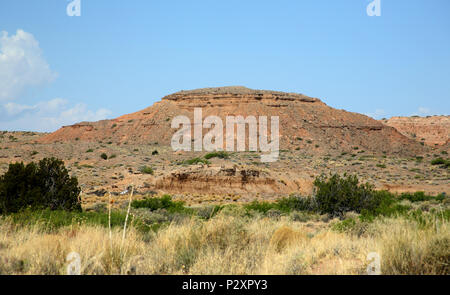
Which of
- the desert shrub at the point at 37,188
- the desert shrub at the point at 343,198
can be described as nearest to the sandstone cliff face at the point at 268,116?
the desert shrub at the point at 343,198

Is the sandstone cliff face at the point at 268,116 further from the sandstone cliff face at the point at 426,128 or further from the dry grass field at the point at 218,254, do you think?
the dry grass field at the point at 218,254

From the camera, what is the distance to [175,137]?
63.7 m

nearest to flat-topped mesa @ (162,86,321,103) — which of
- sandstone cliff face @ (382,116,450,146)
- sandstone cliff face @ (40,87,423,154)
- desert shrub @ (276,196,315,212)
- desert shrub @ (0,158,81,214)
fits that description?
sandstone cliff face @ (40,87,423,154)

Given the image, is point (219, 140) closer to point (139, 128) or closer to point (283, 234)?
point (139, 128)

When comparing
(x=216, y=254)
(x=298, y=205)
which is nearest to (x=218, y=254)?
(x=216, y=254)

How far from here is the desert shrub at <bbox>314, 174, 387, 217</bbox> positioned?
1537 centimetres

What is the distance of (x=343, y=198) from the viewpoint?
15617 millimetres

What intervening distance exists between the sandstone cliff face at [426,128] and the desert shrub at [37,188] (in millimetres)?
91952

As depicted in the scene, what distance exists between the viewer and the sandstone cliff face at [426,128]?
304 feet

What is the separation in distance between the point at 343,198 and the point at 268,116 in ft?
171

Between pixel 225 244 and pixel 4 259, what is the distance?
3.30 metres

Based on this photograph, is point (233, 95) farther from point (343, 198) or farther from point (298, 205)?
point (343, 198)
